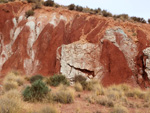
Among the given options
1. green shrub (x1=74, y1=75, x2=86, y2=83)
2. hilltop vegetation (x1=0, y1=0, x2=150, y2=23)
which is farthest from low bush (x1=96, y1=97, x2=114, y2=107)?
hilltop vegetation (x1=0, y1=0, x2=150, y2=23)

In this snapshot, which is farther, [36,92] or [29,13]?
[29,13]

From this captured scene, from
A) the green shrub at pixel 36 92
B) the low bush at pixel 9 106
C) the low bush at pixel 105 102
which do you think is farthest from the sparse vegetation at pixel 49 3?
the low bush at pixel 9 106

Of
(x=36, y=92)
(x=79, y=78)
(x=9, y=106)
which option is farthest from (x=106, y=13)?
(x=9, y=106)

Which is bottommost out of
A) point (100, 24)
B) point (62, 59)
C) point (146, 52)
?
point (62, 59)

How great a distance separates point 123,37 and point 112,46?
1761 mm

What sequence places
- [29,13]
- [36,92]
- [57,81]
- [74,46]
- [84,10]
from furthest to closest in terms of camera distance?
[84,10] < [29,13] < [74,46] < [57,81] < [36,92]

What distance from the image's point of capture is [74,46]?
16422mm

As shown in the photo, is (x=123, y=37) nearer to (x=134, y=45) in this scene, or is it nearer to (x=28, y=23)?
(x=134, y=45)

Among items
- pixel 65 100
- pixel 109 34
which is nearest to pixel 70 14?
pixel 109 34

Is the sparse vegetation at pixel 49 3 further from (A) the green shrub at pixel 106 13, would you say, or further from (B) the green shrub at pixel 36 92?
(B) the green shrub at pixel 36 92

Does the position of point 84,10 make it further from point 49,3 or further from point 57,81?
point 57,81

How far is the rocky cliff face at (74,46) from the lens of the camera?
592 inches

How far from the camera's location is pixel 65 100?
721 centimetres

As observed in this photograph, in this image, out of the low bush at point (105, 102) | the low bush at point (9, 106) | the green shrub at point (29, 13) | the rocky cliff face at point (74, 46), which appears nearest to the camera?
the low bush at point (9, 106)
